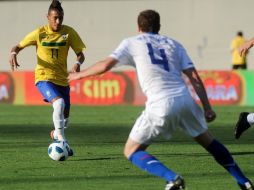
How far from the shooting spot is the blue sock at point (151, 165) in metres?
9.48

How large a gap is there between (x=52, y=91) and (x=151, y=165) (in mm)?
4639

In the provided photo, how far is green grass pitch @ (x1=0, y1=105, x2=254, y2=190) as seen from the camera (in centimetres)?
1120

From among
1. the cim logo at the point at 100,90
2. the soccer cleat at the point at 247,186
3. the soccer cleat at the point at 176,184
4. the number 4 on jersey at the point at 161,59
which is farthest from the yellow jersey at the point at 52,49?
the cim logo at the point at 100,90

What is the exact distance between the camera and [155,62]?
9.73 m

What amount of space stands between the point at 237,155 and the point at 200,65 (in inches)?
1109

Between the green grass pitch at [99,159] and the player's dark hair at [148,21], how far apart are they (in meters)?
1.89

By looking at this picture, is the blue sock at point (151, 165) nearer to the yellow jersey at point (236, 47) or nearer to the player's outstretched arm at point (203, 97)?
the player's outstretched arm at point (203, 97)

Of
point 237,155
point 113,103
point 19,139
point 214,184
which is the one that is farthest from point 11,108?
point 214,184

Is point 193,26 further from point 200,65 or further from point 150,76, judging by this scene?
point 150,76

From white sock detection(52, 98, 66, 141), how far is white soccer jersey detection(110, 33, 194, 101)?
4031mm

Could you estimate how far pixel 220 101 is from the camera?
96.1 ft

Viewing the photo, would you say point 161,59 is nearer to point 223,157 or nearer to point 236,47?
point 223,157

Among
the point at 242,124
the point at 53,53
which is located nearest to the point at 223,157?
the point at 53,53

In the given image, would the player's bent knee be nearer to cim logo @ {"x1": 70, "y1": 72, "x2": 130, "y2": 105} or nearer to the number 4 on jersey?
the number 4 on jersey
